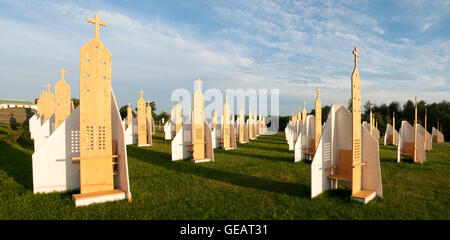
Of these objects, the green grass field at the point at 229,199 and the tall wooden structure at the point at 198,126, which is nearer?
the green grass field at the point at 229,199

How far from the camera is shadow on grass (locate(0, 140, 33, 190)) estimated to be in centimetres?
615

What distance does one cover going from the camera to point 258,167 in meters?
9.15

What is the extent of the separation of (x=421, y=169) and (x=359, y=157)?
5.92m

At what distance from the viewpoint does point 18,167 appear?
7.70 meters

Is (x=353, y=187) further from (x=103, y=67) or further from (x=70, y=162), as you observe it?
(x=70, y=162)

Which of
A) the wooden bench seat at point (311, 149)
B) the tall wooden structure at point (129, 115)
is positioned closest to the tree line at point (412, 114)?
the tall wooden structure at point (129, 115)

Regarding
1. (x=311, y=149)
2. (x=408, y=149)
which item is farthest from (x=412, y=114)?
(x=311, y=149)

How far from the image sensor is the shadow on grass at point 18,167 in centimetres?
615

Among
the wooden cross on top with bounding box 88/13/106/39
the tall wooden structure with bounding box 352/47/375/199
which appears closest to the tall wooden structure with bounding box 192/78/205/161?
the wooden cross on top with bounding box 88/13/106/39

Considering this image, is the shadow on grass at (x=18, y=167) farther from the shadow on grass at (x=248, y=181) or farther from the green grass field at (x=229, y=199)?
the shadow on grass at (x=248, y=181)

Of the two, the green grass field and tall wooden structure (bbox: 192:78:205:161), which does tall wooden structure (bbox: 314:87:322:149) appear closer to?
the green grass field

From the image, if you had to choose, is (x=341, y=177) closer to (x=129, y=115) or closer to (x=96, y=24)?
(x=96, y=24)
